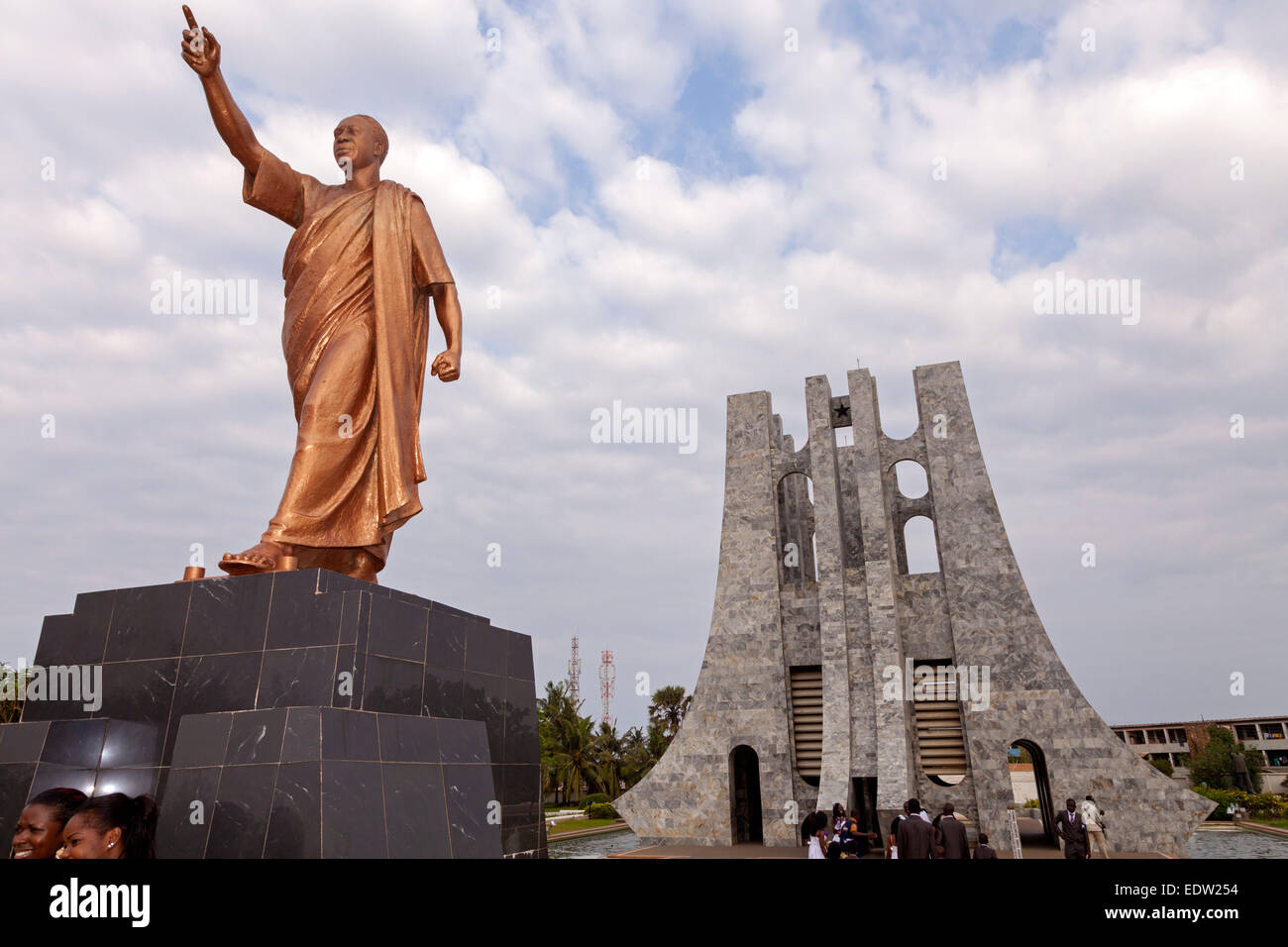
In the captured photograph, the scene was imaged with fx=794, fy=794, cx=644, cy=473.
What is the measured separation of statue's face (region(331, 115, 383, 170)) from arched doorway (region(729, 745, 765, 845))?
1746 centimetres

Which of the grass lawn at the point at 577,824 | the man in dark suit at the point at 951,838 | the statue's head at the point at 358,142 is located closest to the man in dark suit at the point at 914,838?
the man in dark suit at the point at 951,838

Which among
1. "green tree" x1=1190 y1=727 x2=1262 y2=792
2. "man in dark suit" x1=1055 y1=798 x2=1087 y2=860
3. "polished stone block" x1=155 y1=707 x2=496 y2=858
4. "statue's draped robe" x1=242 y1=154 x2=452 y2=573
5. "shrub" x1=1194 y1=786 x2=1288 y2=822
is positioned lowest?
"green tree" x1=1190 y1=727 x2=1262 y2=792

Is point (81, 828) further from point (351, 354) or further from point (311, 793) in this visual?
point (351, 354)

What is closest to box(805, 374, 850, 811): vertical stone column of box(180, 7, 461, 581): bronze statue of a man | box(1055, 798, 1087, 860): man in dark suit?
box(1055, 798, 1087, 860): man in dark suit

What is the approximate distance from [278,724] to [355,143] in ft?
15.2

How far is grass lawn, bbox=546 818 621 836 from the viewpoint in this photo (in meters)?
24.1

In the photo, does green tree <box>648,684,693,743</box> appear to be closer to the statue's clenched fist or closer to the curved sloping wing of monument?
the curved sloping wing of monument

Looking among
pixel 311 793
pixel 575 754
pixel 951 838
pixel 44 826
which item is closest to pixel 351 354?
pixel 311 793

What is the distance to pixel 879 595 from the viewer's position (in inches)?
789

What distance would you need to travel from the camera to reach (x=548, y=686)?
39.0 metres

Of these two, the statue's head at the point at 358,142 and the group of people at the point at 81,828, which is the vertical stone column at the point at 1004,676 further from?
the group of people at the point at 81,828
